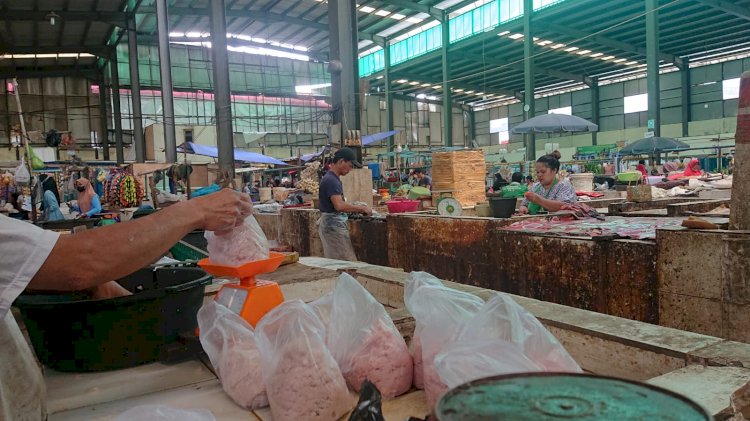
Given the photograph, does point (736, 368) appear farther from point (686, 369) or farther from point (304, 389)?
point (304, 389)

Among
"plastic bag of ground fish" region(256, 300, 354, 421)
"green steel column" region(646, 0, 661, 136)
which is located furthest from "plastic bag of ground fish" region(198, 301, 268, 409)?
"green steel column" region(646, 0, 661, 136)

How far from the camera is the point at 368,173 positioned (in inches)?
378

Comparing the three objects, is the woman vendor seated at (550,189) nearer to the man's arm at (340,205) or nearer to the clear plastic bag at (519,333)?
the man's arm at (340,205)

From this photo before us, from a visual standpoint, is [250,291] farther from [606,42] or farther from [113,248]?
[606,42]

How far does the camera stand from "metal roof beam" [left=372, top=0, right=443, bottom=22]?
22.3 metres

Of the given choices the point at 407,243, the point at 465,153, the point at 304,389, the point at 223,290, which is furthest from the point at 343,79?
the point at 304,389

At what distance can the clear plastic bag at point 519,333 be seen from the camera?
1.34m

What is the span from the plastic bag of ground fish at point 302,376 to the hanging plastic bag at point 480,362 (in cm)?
38

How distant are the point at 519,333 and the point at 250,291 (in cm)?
106

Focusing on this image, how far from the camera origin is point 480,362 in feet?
4.09

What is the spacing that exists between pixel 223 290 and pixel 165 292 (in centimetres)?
26

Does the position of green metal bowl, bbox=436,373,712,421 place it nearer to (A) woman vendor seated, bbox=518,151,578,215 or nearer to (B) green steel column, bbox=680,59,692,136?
(A) woman vendor seated, bbox=518,151,578,215

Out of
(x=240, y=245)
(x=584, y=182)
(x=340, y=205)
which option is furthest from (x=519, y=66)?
(x=240, y=245)

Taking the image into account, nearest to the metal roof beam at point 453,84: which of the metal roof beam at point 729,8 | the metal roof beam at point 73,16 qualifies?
the metal roof beam at point 729,8
